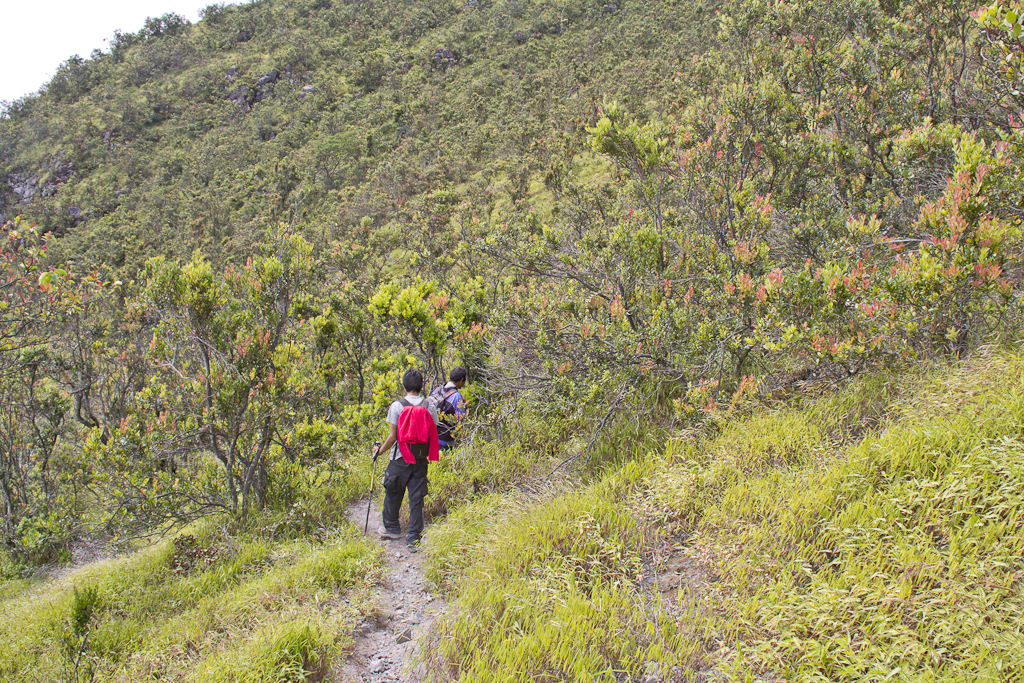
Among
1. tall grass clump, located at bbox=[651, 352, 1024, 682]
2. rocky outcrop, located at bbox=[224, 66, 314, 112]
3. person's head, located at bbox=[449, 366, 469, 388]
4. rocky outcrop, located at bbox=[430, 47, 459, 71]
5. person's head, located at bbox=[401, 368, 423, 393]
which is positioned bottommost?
tall grass clump, located at bbox=[651, 352, 1024, 682]

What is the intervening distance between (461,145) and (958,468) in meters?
27.6

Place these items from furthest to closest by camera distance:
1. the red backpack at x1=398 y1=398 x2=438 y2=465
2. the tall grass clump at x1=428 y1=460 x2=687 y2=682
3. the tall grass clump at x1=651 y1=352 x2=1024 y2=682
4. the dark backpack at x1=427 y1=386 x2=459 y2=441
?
the dark backpack at x1=427 y1=386 x2=459 y2=441 < the red backpack at x1=398 y1=398 x2=438 y2=465 < the tall grass clump at x1=428 y1=460 x2=687 y2=682 < the tall grass clump at x1=651 y1=352 x2=1024 y2=682

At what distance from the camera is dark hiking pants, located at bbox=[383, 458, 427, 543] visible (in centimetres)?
429

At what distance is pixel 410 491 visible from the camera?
4324mm

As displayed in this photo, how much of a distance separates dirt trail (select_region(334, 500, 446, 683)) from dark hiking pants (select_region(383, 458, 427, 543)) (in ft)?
0.49

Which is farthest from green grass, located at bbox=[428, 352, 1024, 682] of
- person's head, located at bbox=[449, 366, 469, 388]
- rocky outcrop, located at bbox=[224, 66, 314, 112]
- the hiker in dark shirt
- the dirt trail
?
rocky outcrop, located at bbox=[224, 66, 314, 112]

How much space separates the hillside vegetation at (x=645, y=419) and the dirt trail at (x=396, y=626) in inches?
4.0

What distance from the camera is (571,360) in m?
4.52

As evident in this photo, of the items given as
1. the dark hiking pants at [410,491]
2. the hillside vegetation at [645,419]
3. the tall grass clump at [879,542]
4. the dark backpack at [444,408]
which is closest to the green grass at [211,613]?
Answer: the hillside vegetation at [645,419]

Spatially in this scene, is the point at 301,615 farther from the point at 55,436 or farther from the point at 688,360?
the point at 55,436

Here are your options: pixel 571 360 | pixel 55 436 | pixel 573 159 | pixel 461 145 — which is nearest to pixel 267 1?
pixel 461 145

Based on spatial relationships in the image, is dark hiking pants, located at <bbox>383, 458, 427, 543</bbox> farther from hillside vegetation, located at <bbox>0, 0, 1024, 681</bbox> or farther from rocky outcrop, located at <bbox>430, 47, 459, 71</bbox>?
rocky outcrop, located at <bbox>430, 47, 459, 71</bbox>

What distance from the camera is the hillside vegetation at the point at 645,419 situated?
8.05 ft

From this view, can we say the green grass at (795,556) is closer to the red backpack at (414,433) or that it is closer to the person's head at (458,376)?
the red backpack at (414,433)
